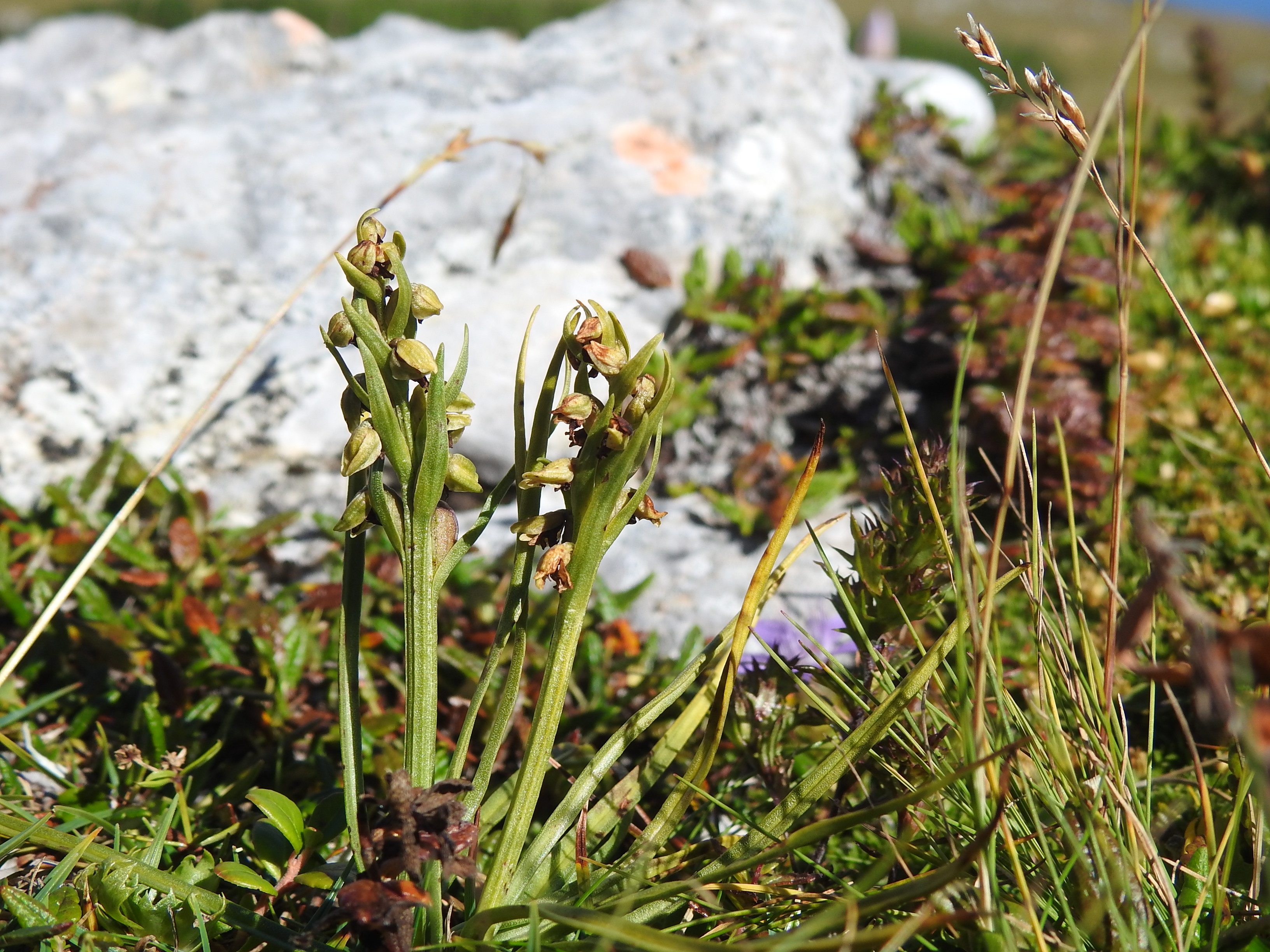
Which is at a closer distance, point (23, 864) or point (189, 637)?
point (23, 864)

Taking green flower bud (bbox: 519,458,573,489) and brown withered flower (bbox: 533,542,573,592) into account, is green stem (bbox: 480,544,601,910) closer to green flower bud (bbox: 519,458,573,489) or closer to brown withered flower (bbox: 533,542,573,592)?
brown withered flower (bbox: 533,542,573,592)

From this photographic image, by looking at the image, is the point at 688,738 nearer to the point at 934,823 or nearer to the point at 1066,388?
the point at 934,823

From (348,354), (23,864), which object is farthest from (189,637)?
(348,354)

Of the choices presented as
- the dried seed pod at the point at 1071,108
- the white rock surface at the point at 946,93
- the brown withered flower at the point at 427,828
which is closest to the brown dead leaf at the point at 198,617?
the brown withered flower at the point at 427,828

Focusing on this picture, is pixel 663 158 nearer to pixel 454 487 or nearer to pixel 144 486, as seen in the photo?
pixel 144 486

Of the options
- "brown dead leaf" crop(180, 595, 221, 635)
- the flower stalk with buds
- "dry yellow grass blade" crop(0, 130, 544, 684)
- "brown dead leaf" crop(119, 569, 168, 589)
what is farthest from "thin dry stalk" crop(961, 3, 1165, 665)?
"brown dead leaf" crop(119, 569, 168, 589)
